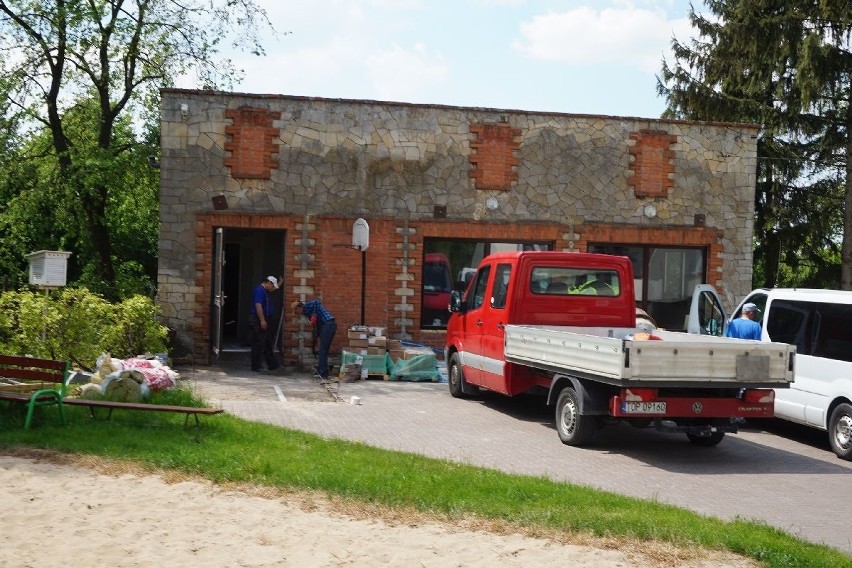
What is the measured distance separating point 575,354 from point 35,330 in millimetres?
7817

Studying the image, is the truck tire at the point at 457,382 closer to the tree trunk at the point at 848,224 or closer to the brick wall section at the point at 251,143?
the brick wall section at the point at 251,143

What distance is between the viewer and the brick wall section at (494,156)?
20.0 m

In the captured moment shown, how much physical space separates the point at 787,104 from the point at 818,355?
15.8 m

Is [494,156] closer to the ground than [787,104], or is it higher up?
closer to the ground

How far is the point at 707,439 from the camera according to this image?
40.9ft

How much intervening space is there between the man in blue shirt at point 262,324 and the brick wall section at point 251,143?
86.6 inches

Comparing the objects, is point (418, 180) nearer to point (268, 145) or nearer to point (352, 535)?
point (268, 145)

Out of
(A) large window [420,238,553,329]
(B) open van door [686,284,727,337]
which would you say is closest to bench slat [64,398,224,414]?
(A) large window [420,238,553,329]

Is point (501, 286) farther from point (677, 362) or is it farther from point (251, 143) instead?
point (251, 143)

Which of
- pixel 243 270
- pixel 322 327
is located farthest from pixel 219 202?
pixel 243 270

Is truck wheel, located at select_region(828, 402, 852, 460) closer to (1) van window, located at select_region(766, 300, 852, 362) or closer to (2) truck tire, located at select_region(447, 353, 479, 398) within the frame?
(1) van window, located at select_region(766, 300, 852, 362)

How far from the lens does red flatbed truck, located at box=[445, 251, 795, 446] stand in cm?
1096

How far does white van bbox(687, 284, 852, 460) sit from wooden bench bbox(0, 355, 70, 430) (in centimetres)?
902

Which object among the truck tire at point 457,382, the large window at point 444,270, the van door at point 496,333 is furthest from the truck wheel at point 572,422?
the large window at point 444,270
